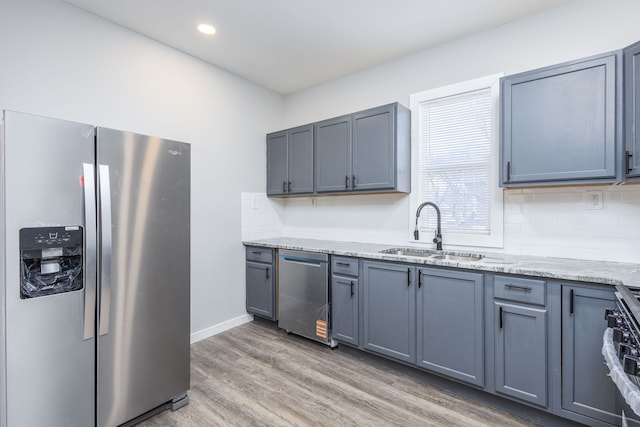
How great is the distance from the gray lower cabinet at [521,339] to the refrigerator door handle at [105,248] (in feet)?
7.76

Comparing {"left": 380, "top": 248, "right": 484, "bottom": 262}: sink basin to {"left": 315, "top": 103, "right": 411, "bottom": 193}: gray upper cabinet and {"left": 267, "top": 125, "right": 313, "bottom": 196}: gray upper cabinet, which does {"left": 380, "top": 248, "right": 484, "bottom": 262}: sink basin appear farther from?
{"left": 267, "top": 125, "right": 313, "bottom": 196}: gray upper cabinet

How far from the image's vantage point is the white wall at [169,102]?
2.12m

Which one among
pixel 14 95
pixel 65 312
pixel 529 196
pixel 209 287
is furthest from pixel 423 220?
pixel 14 95

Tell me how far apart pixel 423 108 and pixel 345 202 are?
127 cm

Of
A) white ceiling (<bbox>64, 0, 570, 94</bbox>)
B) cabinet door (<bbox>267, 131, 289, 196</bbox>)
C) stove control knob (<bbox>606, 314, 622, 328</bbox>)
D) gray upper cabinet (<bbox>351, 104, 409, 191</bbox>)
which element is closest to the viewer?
stove control knob (<bbox>606, 314, 622, 328</bbox>)

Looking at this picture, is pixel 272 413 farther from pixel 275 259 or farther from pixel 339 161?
pixel 339 161

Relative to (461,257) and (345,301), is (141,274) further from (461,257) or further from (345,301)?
(461,257)

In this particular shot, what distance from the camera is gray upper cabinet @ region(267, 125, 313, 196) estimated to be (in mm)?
3438

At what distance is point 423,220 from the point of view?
2979mm

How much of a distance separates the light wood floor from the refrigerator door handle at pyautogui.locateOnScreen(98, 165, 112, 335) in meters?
0.80

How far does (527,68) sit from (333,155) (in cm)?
178

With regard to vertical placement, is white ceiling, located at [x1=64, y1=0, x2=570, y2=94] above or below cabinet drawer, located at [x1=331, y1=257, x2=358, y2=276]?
Answer: above

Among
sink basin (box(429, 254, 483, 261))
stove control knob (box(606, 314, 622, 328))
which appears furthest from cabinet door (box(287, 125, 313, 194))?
stove control knob (box(606, 314, 622, 328))

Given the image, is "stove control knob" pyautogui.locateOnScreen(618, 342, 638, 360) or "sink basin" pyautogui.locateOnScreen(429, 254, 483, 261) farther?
"sink basin" pyautogui.locateOnScreen(429, 254, 483, 261)
